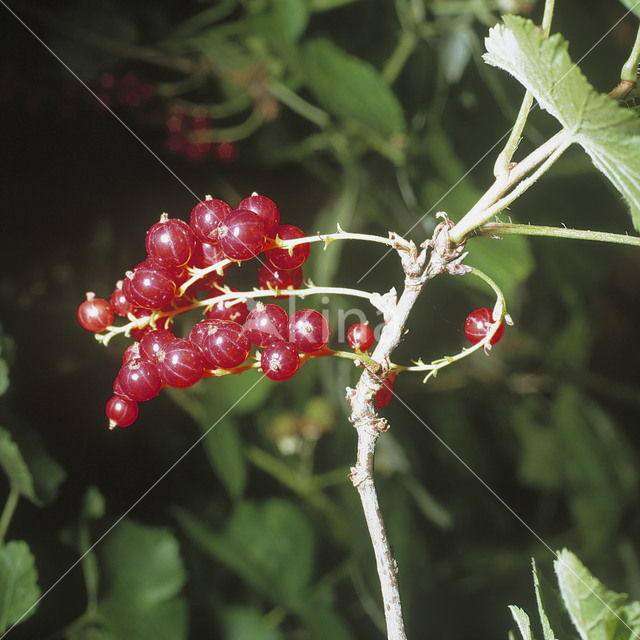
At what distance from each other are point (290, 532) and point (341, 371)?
280 millimetres

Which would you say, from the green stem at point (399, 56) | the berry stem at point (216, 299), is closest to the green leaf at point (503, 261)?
the green stem at point (399, 56)

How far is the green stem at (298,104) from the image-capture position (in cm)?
108

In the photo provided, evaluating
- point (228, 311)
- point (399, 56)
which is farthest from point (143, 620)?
point (399, 56)

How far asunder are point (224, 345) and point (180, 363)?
0.03m

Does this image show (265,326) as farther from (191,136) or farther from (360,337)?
(191,136)

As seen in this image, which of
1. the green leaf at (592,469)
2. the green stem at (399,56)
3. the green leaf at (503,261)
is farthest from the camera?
the green leaf at (592,469)

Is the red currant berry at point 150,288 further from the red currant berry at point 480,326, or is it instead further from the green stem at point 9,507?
the green stem at point 9,507

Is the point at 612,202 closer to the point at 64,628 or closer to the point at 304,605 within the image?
the point at 304,605

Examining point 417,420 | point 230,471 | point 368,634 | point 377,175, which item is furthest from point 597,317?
point 230,471

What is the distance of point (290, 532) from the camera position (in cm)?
102

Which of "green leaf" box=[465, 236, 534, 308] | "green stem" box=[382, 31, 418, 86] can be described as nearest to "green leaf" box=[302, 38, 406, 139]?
"green stem" box=[382, 31, 418, 86]

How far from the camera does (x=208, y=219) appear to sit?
478mm

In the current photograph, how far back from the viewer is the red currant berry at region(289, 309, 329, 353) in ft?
1.55

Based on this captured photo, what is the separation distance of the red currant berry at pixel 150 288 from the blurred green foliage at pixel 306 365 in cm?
27
